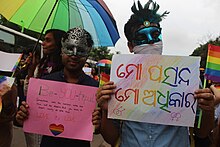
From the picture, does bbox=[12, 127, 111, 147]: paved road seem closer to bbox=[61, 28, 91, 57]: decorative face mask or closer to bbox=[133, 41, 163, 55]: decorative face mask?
bbox=[61, 28, 91, 57]: decorative face mask

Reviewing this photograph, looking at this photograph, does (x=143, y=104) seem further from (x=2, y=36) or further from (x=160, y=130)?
(x=2, y=36)

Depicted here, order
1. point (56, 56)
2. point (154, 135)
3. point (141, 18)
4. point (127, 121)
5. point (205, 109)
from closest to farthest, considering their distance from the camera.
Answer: point (205, 109) < point (154, 135) < point (127, 121) < point (141, 18) < point (56, 56)

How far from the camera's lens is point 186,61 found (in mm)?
2123

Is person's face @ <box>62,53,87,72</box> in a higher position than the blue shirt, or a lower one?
higher

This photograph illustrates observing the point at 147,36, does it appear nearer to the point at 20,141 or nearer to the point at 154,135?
the point at 154,135

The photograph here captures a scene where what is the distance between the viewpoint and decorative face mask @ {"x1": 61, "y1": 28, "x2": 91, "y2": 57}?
274cm

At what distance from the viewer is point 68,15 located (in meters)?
4.01

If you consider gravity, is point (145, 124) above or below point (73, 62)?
below

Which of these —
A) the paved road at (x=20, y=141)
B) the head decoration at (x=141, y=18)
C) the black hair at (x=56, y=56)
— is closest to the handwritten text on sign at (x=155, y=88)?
the head decoration at (x=141, y=18)

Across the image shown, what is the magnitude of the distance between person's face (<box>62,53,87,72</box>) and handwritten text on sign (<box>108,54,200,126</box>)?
582mm

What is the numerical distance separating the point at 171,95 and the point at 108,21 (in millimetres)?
1944

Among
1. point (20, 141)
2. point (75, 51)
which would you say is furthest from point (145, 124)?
point (20, 141)

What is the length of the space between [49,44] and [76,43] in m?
0.84

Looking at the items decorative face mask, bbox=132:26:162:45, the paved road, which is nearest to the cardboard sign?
decorative face mask, bbox=132:26:162:45
